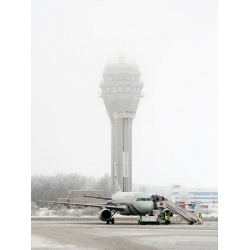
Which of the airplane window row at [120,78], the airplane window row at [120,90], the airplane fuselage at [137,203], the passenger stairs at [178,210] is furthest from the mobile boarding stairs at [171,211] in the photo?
the airplane window row at [120,78]

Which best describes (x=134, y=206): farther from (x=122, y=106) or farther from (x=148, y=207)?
(x=122, y=106)

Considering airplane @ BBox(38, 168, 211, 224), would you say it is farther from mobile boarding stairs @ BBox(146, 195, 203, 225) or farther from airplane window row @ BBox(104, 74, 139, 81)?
airplane window row @ BBox(104, 74, 139, 81)

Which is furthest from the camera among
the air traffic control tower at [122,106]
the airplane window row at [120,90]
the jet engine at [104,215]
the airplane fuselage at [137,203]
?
the airplane window row at [120,90]

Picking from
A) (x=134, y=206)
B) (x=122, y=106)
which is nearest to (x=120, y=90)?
(x=122, y=106)

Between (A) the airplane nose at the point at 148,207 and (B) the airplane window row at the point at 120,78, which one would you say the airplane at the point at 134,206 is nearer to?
(A) the airplane nose at the point at 148,207

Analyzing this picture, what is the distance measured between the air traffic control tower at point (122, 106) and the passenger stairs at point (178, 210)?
75.3m

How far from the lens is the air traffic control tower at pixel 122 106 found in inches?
5098

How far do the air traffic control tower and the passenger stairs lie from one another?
7531 centimetres

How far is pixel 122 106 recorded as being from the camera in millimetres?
131250

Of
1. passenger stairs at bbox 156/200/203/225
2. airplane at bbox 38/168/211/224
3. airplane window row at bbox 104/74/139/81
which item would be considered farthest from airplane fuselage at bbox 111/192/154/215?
airplane window row at bbox 104/74/139/81

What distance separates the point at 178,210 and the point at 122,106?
262 feet

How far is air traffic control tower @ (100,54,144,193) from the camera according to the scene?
5098 inches
